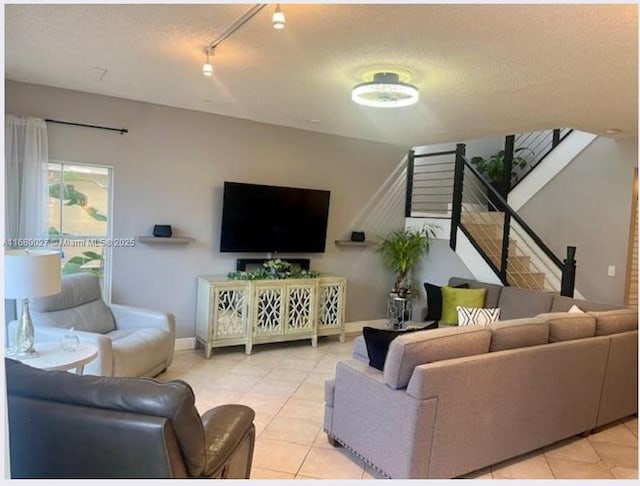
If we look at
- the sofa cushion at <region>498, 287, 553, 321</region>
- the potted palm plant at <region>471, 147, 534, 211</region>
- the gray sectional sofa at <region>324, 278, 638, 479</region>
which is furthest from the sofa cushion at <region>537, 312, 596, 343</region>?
the potted palm plant at <region>471, 147, 534, 211</region>

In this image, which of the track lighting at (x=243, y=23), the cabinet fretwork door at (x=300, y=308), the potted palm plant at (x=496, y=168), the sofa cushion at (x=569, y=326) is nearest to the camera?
the track lighting at (x=243, y=23)

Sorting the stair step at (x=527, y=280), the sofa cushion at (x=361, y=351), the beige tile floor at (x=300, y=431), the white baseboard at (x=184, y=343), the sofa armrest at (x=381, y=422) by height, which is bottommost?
the beige tile floor at (x=300, y=431)

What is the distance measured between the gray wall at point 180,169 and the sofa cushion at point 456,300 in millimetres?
1480

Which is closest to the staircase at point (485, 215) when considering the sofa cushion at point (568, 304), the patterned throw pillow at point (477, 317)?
the sofa cushion at point (568, 304)

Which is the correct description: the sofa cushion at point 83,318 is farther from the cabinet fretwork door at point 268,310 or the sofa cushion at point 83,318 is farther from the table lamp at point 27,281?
the cabinet fretwork door at point 268,310

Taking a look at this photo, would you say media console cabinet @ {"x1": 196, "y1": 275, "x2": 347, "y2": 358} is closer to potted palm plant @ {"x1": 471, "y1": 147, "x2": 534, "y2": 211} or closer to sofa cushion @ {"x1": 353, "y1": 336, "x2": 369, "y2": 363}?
sofa cushion @ {"x1": 353, "y1": 336, "x2": 369, "y2": 363}

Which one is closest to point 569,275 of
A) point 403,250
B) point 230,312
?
point 403,250

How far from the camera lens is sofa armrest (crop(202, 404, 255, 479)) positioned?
182 centimetres

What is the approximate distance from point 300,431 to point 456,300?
258 centimetres

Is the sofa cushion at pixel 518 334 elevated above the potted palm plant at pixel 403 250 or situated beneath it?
situated beneath

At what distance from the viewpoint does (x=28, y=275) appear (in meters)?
2.68

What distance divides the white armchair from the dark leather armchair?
1.79m

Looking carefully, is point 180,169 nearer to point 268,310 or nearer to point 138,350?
point 268,310

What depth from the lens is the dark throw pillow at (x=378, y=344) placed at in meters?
2.80
